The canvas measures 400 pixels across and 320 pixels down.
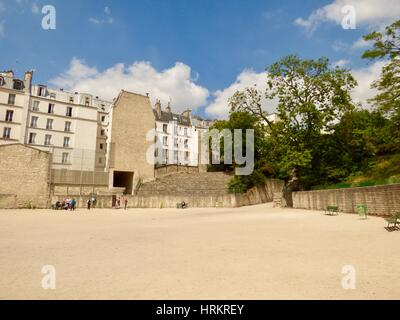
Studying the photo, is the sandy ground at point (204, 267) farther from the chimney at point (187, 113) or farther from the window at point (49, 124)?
the chimney at point (187, 113)

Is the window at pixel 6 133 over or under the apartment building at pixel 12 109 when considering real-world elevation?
under

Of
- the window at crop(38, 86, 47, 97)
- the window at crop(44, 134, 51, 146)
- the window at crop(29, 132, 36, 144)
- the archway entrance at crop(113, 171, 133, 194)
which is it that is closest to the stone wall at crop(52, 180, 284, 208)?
the archway entrance at crop(113, 171, 133, 194)

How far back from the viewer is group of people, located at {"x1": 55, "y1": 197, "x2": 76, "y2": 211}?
30922mm

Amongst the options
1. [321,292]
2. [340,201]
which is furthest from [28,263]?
[340,201]

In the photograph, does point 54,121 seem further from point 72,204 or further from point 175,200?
point 175,200

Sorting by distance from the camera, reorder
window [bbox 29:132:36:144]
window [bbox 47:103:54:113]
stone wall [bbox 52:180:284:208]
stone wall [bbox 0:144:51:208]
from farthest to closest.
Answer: window [bbox 47:103:54:113] < window [bbox 29:132:36:144] < stone wall [bbox 52:180:284:208] < stone wall [bbox 0:144:51:208]

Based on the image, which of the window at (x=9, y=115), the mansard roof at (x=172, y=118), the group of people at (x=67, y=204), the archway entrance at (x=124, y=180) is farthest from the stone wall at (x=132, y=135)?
the window at (x=9, y=115)

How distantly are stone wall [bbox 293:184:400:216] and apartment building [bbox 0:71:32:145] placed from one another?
49.7 meters

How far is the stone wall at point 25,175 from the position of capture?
32500mm

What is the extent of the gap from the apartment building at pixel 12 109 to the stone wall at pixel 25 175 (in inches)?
717

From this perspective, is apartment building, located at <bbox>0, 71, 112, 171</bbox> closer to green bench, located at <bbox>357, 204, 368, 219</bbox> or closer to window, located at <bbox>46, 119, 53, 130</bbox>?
window, located at <bbox>46, 119, 53, 130</bbox>

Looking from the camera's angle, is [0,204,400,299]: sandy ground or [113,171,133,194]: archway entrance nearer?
[0,204,400,299]: sandy ground

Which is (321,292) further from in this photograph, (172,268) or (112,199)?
(112,199)

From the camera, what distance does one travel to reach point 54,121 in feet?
176
